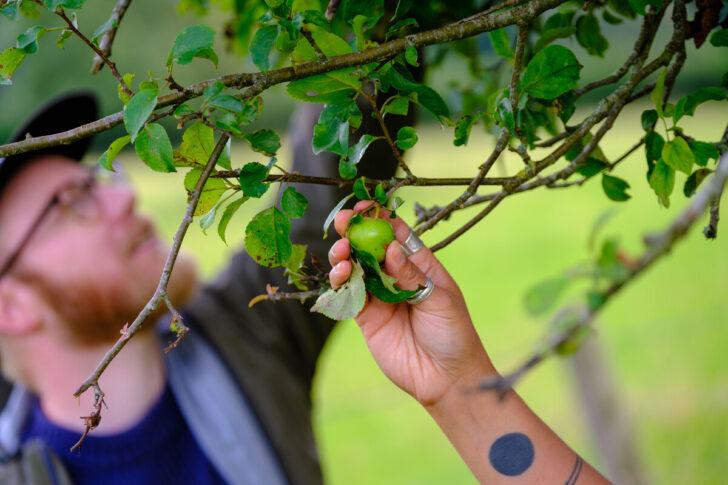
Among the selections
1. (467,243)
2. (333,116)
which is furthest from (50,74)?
(333,116)

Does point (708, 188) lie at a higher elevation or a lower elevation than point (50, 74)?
higher

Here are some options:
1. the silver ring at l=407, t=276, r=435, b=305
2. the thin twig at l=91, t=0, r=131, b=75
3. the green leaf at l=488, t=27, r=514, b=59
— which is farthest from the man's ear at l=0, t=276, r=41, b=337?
the green leaf at l=488, t=27, r=514, b=59

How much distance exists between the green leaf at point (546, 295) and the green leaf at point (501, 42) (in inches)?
8.2

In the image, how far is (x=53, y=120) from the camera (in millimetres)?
1465

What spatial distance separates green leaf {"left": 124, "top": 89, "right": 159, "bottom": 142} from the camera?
1.42 ft

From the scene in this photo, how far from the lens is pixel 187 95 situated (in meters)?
0.47

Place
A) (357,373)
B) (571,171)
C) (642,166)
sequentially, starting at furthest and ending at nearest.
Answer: (642,166)
(357,373)
(571,171)

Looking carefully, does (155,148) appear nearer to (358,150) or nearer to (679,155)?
(358,150)

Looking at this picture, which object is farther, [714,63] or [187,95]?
[714,63]

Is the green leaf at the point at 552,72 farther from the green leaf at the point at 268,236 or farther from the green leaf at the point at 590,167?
the green leaf at the point at 268,236

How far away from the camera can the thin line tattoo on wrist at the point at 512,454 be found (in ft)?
2.28

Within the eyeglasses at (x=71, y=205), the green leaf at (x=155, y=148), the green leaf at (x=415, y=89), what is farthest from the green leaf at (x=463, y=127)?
the eyeglasses at (x=71, y=205)

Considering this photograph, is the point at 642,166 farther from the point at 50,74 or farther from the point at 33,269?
the point at 50,74

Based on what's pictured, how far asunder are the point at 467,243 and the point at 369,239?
7364 mm
